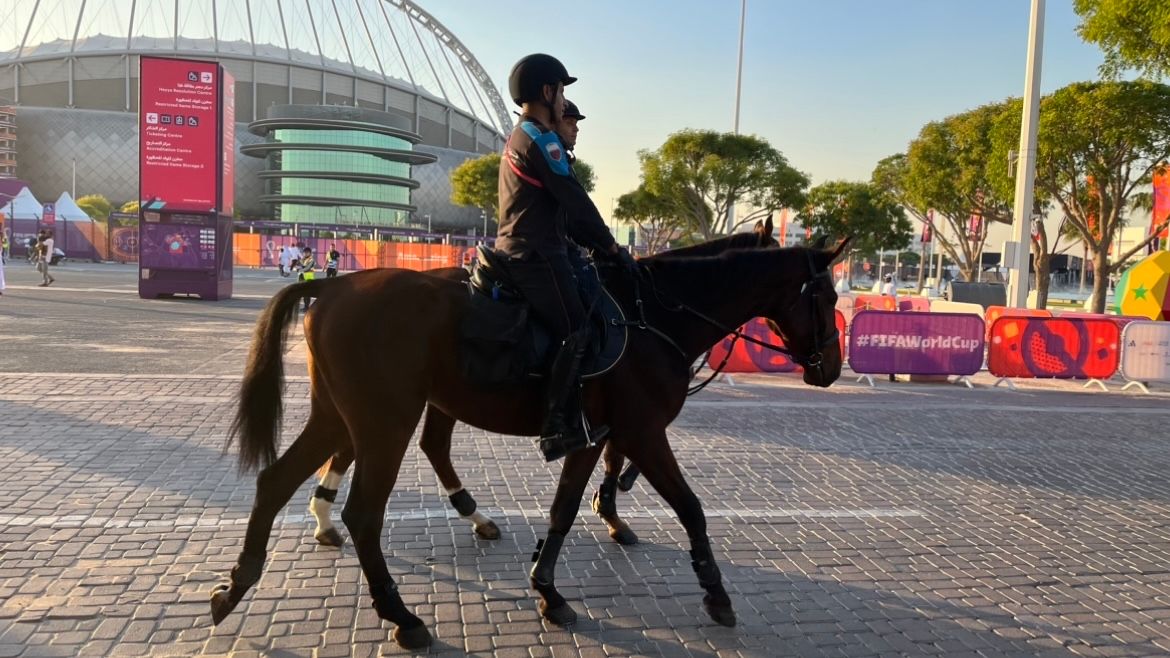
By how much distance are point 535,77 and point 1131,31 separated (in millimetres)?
15927

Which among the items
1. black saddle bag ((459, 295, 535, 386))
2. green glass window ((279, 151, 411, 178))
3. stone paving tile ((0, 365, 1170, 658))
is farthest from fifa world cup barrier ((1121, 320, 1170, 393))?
green glass window ((279, 151, 411, 178))

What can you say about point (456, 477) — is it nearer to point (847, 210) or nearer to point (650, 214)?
point (650, 214)

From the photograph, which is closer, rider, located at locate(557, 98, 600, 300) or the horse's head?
rider, located at locate(557, 98, 600, 300)

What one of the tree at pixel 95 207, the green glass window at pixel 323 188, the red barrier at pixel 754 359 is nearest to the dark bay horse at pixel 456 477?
the red barrier at pixel 754 359

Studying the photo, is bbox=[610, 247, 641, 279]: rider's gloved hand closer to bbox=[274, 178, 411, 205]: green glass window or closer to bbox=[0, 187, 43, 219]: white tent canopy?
bbox=[0, 187, 43, 219]: white tent canopy

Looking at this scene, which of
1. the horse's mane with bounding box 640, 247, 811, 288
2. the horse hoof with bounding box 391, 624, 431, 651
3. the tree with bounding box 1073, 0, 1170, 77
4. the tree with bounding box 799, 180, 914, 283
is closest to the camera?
the horse hoof with bounding box 391, 624, 431, 651

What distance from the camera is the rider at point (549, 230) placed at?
11.8ft

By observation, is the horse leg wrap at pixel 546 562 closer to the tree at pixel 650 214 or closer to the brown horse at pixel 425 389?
the brown horse at pixel 425 389

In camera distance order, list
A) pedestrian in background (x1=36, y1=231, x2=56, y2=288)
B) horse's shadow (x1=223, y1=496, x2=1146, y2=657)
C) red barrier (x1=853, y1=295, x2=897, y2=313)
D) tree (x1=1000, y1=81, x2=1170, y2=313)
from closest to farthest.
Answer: horse's shadow (x1=223, y1=496, x2=1146, y2=657), red barrier (x1=853, y1=295, x2=897, y2=313), tree (x1=1000, y1=81, x2=1170, y2=313), pedestrian in background (x1=36, y1=231, x2=56, y2=288)

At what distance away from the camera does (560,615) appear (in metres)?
3.65

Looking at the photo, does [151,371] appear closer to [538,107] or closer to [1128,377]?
[538,107]

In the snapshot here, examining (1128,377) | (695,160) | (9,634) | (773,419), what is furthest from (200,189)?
(695,160)

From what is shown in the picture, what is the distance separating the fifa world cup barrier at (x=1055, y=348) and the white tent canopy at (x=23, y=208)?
56652mm

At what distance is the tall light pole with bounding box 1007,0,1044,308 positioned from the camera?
52.4 ft
